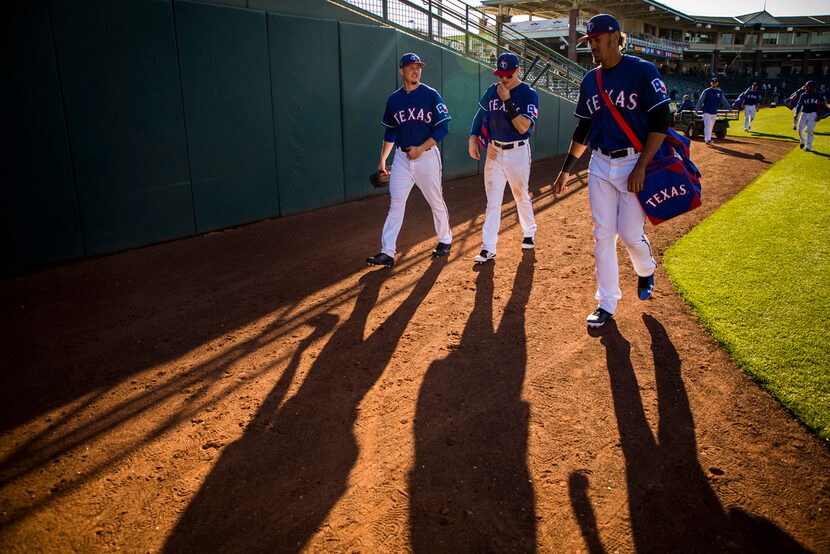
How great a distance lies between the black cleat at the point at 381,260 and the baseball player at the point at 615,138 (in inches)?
98.6

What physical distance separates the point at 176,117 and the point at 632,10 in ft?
183

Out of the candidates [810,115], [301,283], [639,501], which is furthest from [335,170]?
[810,115]

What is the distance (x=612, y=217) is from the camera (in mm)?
4598

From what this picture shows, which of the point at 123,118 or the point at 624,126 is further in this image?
the point at 123,118

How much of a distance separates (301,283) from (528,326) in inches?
101

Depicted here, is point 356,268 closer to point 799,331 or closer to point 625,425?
point 625,425

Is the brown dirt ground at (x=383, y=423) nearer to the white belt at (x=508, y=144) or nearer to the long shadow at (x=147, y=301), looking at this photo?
the long shadow at (x=147, y=301)

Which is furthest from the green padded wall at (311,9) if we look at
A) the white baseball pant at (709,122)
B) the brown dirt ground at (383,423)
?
the white baseball pant at (709,122)

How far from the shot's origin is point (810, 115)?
55.7 ft

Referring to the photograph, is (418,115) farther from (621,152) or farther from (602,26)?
(621,152)

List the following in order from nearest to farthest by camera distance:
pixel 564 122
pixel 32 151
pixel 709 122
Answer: pixel 32 151
pixel 564 122
pixel 709 122

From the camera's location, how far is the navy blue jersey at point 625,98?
418 centimetres

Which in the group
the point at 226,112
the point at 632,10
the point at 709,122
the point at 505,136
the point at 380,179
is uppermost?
the point at 632,10

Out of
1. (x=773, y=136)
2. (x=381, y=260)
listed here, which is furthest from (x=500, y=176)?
(x=773, y=136)
